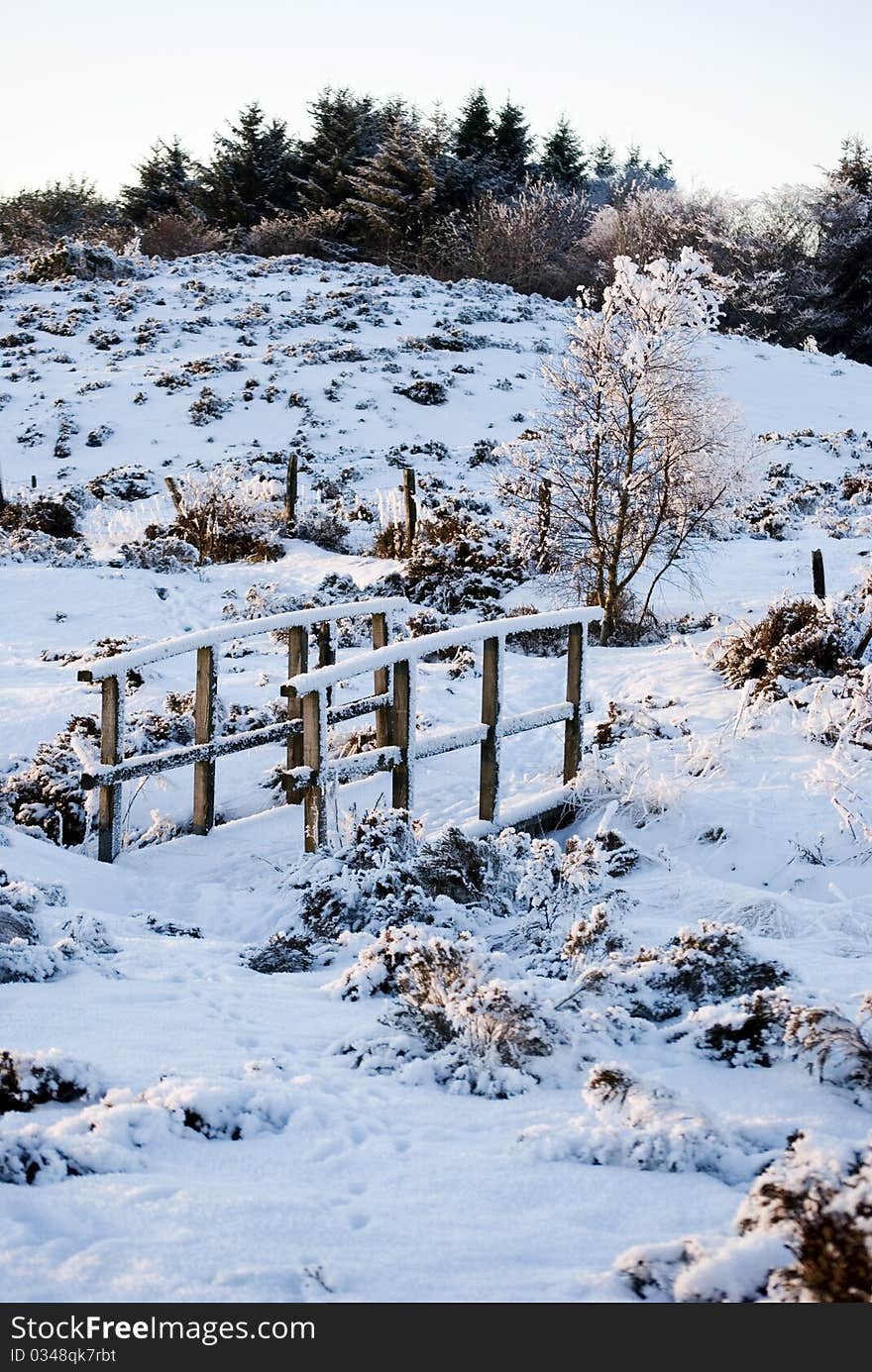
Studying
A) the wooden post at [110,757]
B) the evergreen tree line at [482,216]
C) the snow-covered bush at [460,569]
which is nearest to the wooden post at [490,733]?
the wooden post at [110,757]

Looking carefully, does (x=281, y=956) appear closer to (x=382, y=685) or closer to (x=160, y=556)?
(x=382, y=685)

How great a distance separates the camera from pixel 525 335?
3275 centimetres

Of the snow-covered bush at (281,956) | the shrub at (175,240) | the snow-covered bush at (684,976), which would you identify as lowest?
the snow-covered bush at (281,956)

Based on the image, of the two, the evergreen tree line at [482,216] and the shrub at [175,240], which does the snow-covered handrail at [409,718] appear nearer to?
the evergreen tree line at [482,216]

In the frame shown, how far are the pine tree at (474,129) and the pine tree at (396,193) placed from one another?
149 inches

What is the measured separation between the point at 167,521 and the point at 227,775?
40.5 feet

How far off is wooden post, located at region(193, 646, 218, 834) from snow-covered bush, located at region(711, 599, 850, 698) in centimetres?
492

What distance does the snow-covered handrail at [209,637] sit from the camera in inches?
264

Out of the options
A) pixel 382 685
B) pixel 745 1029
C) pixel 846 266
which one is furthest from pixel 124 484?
pixel 846 266

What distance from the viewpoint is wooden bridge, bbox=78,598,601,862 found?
6785 mm

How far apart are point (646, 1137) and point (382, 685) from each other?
20.4ft

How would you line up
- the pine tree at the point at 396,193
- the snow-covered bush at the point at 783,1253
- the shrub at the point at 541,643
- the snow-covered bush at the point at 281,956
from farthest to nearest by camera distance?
the pine tree at the point at 396,193 < the shrub at the point at 541,643 < the snow-covered bush at the point at 281,956 < the snow-covered bush at the point at 783,1253

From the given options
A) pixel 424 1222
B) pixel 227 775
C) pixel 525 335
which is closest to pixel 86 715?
pixel 227 775
